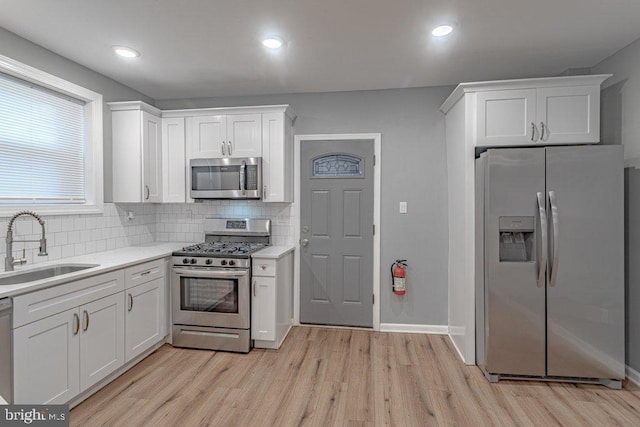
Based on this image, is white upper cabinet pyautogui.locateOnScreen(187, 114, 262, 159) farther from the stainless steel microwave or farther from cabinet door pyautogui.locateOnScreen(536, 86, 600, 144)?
cabinet door pyautogui.locateOnScreen(536, 86, 600, 144)

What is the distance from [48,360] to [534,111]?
3.94 metres

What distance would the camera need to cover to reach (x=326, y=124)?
3.68 metres

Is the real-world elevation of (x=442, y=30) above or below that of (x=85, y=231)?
above

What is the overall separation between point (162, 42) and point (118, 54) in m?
0.51

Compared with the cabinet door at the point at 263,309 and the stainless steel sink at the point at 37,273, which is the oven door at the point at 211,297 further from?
the stainless steel sink at the point at 37,273

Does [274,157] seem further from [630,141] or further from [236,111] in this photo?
[630,141]

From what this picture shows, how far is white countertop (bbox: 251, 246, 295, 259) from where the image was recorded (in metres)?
3.09

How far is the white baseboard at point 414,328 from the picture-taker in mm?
3525

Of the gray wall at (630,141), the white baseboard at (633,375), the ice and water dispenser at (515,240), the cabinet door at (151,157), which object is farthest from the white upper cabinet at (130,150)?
the white baseboard at (633,375)

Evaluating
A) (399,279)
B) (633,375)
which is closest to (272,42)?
(399,279)

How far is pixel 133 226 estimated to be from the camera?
11.9ft

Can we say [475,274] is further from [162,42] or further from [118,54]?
[118,54]

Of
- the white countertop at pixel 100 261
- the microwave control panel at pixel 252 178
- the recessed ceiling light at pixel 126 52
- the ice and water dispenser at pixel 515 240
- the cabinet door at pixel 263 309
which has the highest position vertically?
the recessed ceiling light at pixel 126 52

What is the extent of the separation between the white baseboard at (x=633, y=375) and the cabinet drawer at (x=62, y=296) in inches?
162
